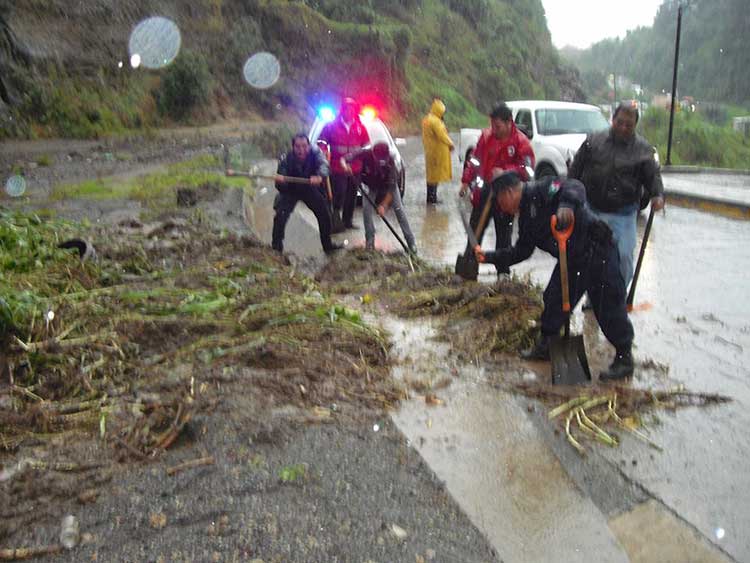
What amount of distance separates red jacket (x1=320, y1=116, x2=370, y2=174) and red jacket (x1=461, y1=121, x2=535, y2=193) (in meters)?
2.90

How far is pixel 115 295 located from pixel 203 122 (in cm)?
2188

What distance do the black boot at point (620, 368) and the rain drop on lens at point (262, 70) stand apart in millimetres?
27489

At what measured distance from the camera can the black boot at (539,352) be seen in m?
4.90

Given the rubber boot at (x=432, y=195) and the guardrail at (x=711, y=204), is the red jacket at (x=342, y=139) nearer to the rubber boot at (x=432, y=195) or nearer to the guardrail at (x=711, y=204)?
the rubber boot at (x=432, y=195)

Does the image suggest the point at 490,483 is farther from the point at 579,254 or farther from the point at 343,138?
the point at 343,138

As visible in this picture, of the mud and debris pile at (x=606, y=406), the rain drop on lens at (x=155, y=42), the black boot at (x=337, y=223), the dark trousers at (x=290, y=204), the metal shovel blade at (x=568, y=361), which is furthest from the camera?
the rain drop on lens at (x=155, y=42)

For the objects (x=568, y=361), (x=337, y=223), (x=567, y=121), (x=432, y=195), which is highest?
(x=567, y=121)

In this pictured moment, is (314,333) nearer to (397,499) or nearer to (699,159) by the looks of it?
(397,499)

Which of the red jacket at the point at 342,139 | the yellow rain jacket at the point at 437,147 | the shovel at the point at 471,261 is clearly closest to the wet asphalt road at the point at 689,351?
the shovel at the point at 471,261

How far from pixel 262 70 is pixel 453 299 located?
27.3 meters

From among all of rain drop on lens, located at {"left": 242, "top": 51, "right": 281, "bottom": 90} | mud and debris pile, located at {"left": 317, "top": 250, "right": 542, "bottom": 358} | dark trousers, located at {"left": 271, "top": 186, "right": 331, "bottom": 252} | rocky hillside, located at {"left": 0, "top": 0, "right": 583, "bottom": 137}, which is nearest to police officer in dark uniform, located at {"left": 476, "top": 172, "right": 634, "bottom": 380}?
mud and debris pile, located at {"left": 317, "top": 250, "right": 542, "bottom": 358}

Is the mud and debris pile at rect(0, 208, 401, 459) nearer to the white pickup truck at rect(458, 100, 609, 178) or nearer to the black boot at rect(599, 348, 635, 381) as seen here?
the black boot at rect(599, 348, 635, 381)

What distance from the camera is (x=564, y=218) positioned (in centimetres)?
443

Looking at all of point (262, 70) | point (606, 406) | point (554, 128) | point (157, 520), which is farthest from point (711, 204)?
point (262, 70)
